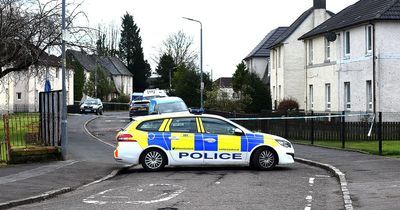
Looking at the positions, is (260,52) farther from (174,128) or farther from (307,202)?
(307,202)

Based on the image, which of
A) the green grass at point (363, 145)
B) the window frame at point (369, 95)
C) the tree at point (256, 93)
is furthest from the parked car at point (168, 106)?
the tree at point (256, 93)

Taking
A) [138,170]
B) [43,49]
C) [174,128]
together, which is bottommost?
[138,170]

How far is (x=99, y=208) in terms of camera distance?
1093 centimetres

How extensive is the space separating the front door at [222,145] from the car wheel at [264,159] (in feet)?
1.07

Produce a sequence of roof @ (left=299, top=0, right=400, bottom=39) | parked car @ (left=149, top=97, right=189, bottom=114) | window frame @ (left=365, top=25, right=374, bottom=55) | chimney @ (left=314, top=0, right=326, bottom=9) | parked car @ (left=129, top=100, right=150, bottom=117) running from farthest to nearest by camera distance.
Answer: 1. chimney @ (left=314, top=0, right=326, bottom=9)
2. parked car @ (left=129, top=100, right=150, bottom=117)
3. window frame @ (left=365, top=25, right=374, bottom=55)
4. roof @ (left=299, top=0, right=400, bottom=39)
5. parked car @ (left=149, top=97, right=189, bottom=114)

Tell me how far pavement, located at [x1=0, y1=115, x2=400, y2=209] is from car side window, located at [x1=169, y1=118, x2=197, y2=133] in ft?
6.53

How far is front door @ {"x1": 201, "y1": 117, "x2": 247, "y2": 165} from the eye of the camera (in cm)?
1711

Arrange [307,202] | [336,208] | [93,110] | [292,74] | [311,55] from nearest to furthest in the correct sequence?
[336,208] < [307,202] < [311,55] < [292,74] < [93,110]

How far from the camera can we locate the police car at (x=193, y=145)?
17.1 meters

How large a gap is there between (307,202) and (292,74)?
1687 inches

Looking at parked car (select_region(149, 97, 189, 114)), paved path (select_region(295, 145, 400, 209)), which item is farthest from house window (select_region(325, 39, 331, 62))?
paved path (select_region(295, 145, 400, 209))

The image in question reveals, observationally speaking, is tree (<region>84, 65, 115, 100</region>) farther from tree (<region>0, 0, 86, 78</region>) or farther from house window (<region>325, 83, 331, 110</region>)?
tree (<region>0, 0, 86, 78</region>)

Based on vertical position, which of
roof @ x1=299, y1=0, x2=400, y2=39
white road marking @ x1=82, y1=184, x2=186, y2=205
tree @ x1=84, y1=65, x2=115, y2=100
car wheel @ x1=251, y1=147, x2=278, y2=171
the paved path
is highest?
roof @ x1=299, y1=0, x2=400, y2=39

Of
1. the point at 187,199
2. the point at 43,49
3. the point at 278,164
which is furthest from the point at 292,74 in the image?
the point at 187,199
